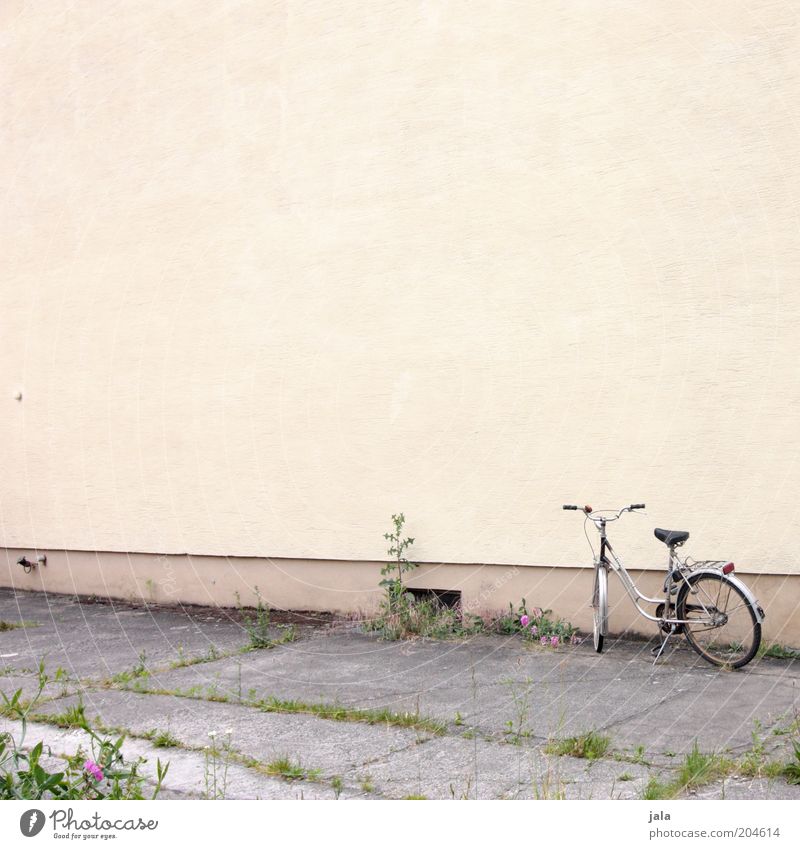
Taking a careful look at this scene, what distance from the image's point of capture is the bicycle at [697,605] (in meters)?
4.71

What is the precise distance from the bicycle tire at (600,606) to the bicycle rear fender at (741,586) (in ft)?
1.50

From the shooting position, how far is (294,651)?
5523 millimetres

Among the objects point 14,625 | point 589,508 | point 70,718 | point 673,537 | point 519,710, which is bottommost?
point 14,625

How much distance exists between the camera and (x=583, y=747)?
11.0ft

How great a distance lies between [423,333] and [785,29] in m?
2.60

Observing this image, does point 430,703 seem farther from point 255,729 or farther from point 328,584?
point 328,584

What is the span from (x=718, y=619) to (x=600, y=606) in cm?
59

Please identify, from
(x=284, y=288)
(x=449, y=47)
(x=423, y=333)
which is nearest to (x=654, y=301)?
(x=423, y=333)

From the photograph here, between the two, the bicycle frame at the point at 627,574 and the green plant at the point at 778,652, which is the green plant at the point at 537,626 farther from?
the green plant at the point at 778,652

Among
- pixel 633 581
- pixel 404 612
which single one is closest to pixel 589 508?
pixel 633 581

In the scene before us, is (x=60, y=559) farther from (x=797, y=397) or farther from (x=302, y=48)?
(x=797, y=397)

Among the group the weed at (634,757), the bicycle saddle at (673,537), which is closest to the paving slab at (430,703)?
the weed at (634,757)

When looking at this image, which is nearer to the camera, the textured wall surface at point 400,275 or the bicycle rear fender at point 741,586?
the bicycle rear fender at point 741,586

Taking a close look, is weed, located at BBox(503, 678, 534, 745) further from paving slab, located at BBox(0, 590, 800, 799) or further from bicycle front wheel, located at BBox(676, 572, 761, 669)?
bicycle front wheel, located at BBox(676, 572, 761, 669)
